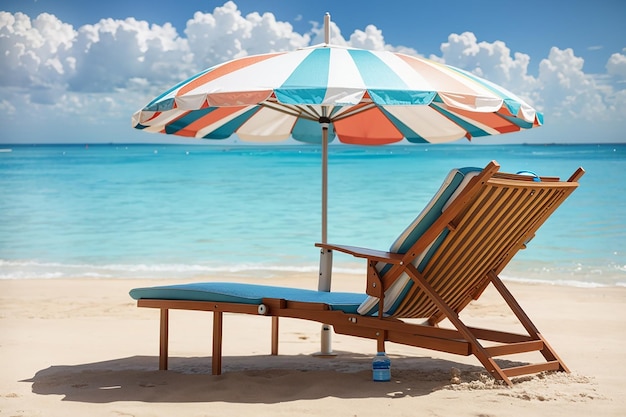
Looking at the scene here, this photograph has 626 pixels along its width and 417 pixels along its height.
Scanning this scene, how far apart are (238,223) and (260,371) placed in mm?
10930

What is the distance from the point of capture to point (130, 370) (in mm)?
4711

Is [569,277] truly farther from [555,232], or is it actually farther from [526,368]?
[526,368]

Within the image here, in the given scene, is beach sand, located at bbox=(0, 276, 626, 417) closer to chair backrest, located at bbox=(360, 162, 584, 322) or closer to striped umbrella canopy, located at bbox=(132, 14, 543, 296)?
chair backrest, located at bbox=(360, 162, 584, 322)

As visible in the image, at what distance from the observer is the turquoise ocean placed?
11.0 metres

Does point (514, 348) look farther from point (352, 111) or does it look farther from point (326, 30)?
point (326, 30)

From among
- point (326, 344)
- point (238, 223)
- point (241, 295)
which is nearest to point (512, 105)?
point (241, 295)

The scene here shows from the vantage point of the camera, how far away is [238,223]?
611 inches

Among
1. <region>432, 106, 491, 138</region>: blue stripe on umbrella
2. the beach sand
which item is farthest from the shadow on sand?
<region>432, 106, 491, 138</region>: blue stripe on umbrella

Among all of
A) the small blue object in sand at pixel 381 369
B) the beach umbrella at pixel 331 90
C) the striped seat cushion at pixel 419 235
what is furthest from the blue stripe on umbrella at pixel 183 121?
the small blue object in sand at pixel 381 369

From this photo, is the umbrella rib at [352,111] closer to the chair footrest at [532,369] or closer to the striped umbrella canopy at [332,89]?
the striped umbrella canopy at [332,89]

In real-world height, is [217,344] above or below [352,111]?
below

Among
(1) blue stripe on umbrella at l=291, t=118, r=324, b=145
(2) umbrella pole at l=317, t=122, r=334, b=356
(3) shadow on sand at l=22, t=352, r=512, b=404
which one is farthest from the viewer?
(1) blue stripe on umbrella at l=291, t=118, r=324, b=145

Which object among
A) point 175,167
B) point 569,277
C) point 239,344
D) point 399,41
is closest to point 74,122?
point 175,167

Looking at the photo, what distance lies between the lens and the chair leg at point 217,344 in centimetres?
441
